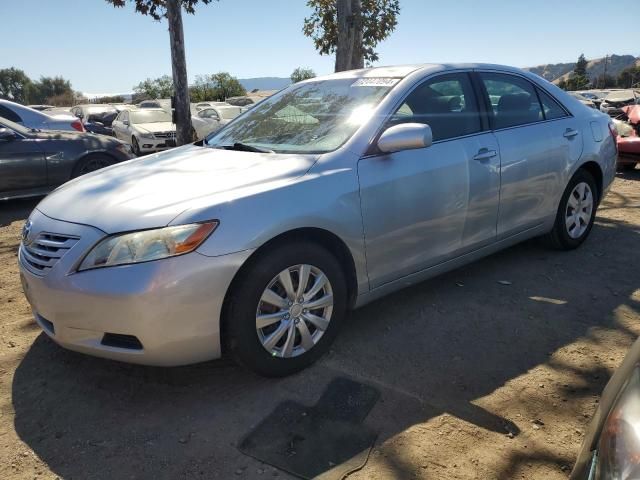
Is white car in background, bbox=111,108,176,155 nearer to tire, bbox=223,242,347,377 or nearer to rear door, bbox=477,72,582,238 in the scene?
rear door, bbox=477,72,582,238

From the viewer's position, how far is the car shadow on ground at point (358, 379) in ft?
7.65

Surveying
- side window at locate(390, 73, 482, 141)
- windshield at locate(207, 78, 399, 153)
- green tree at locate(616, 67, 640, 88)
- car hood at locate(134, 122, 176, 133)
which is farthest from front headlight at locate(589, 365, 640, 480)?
green tree at locate(616, 67, 640, 88)

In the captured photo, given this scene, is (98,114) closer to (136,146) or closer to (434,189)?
(136,146)

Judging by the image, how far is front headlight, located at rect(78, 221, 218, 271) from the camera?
2436mm

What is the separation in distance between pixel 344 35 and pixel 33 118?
5965 mm

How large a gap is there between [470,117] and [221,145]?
1749 millimetres

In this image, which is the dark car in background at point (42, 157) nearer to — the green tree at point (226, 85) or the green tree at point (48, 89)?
the green tree at point (226, 85)

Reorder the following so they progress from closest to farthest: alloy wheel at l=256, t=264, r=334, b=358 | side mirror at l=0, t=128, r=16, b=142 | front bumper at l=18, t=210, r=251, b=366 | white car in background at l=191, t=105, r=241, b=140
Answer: front bumper at l=18, t=210, r=251, b=366 → alloy wheel at l=256, t=264, r=334, b=358 → side mirror at l=0, t=128, r=16, b=142 → white car in background at l=191, t=105, r=241, b=140

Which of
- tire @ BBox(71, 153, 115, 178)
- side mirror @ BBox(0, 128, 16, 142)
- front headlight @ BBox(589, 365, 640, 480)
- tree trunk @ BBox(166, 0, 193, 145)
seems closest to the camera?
front headlight @ BBox(589, 365, 640, 480)

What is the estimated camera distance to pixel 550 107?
4.40m

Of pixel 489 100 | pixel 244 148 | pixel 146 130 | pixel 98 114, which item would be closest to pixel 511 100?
pixel 489 100

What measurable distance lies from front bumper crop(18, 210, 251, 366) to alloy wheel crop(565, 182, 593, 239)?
3251mm

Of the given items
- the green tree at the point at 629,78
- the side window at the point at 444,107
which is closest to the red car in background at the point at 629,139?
the side window at the point at 444,107

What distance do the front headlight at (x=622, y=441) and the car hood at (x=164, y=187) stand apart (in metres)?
1.84
